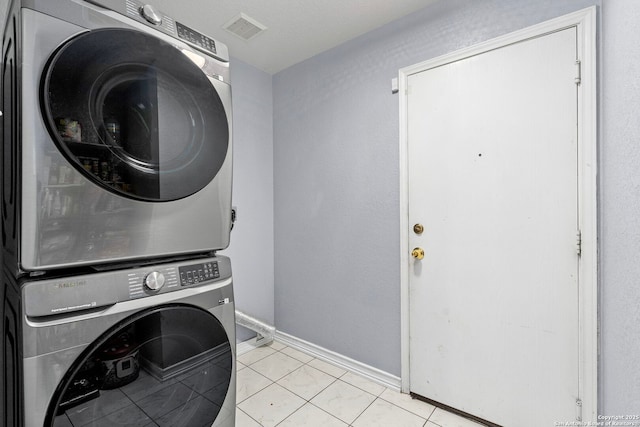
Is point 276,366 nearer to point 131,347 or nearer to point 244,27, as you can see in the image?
point 131,347

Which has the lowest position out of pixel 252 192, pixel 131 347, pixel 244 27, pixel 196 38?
pixel 131 347

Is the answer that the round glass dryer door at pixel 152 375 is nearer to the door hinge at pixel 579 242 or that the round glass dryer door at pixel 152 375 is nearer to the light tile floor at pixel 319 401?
the light tile floor at pixel 319 401

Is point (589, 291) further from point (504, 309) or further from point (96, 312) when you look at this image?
point (96, 312)

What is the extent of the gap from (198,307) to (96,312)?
11.8 inches

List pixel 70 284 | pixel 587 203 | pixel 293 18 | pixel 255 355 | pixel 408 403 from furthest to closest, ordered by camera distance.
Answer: pixel 255 355
pixel 293 18
pixel 408 403
pixel 587 203
pixel 70 284

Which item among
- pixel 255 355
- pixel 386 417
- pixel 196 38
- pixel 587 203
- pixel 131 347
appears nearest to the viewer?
pixel 131 347

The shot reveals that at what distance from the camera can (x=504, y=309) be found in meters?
1.52

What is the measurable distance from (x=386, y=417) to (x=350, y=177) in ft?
5.03

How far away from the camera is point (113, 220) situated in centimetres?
88

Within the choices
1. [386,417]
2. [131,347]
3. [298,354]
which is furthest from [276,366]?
[131,347]

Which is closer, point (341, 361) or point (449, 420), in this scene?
point (449, 420)

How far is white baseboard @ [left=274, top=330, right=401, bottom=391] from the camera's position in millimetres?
1926

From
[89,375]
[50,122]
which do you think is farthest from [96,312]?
[50,122]

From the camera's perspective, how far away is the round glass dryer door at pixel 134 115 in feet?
2.63
